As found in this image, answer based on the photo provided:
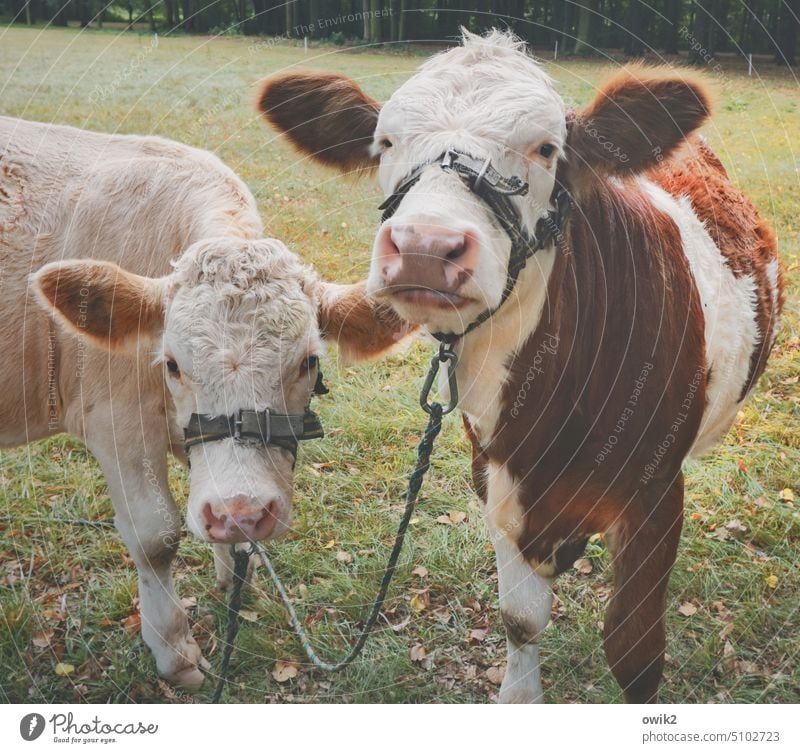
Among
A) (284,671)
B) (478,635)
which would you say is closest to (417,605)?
(478,635)

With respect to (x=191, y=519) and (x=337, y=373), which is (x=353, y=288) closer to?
(x=191, y=519)

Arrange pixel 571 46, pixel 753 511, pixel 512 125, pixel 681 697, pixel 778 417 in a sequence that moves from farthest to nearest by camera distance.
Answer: pixel 778 417 → pixel 753 511 → pixel 681 697 → pixel 571 46 → pixel 512 125

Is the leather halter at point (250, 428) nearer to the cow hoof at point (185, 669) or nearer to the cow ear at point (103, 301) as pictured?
the cow ear at point (103, 301)

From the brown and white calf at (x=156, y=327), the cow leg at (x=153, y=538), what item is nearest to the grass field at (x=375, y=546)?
the cow leg at (x=153, y=538)

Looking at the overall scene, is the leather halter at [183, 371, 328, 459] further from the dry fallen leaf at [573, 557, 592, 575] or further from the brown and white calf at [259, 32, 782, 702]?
the dry fallen leaf at [573, 557, 592, 575]

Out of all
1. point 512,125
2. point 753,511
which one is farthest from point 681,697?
point 512,125

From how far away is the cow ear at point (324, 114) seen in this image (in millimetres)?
2184

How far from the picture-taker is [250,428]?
200cm

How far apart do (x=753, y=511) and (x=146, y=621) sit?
106 inches

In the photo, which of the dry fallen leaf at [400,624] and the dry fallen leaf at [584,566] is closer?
the dry fallen leaf at [400,624]

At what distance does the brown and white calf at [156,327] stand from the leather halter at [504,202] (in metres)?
0.47

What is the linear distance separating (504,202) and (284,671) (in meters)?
1.99

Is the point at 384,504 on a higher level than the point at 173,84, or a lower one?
lower

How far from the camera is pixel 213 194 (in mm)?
2607
